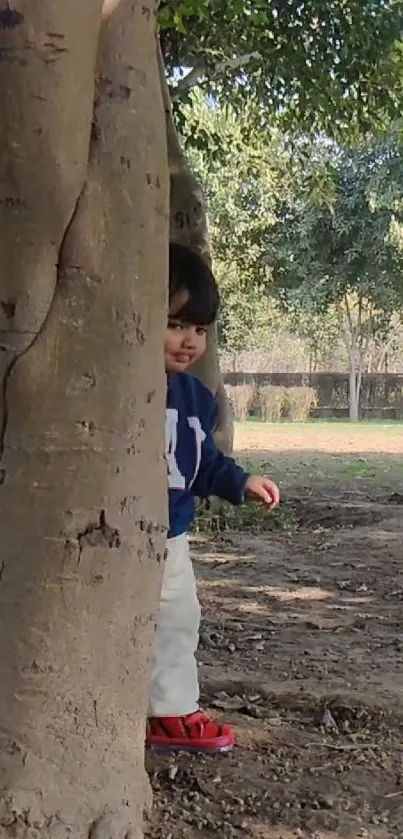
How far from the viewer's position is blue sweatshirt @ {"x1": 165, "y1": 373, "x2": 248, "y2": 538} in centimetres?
278

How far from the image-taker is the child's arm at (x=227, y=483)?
275 cm

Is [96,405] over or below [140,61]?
below

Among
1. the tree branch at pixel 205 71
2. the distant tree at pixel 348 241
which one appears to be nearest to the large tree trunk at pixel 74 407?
the tree branch at pixel 205 71

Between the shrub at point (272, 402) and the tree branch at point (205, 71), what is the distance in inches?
689

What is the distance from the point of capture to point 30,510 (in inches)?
70.9

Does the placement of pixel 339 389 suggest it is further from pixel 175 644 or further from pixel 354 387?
pixel 175 644

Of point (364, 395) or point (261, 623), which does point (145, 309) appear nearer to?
point (261, 623)

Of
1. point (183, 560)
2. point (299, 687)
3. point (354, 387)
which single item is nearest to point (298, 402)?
point (354, 387)

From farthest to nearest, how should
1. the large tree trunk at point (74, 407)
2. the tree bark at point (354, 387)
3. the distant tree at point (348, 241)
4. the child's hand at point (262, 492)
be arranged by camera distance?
the tree bark at point (354, 387), the distant tree at point (348, 241), the child's hand at point (262, 492), the large tree trunk at point (74, 407)

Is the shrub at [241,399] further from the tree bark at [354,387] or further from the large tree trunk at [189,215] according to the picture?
the large tree trunk at [189,215]

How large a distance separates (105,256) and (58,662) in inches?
26.6

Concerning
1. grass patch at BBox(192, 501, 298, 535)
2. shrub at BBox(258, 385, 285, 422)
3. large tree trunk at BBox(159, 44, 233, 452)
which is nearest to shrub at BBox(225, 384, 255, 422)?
shrub at BBox(258, 385, 285, 422)

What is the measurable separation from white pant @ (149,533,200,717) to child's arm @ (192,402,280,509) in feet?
0.47

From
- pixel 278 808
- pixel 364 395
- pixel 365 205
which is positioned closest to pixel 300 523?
pixel 278 808
